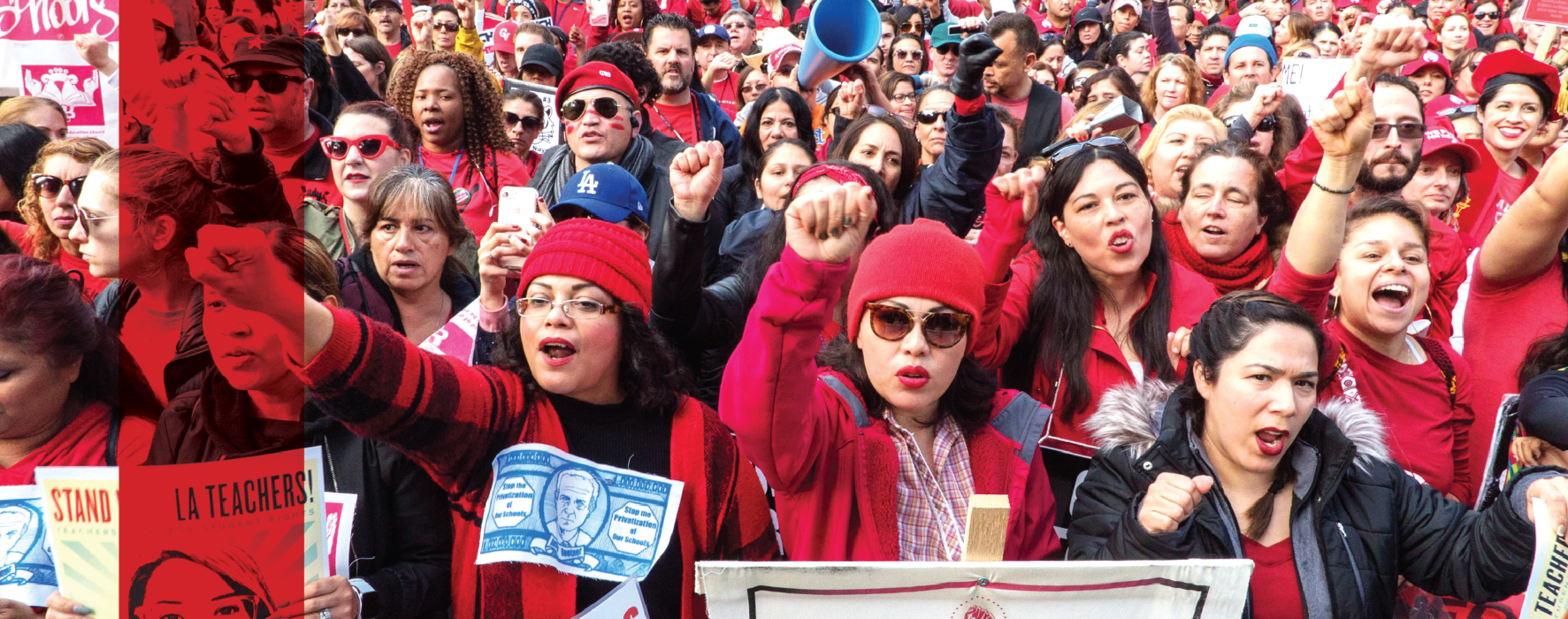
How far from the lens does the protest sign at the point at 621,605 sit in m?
2.15

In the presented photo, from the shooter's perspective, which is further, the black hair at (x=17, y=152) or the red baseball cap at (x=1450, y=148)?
the red baseball cap at (x=1450, y=148)

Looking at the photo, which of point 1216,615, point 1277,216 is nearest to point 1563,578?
point 1216,615

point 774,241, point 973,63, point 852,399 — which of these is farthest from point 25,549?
point 973,63

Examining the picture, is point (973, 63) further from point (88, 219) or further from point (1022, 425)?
point (88, 219)

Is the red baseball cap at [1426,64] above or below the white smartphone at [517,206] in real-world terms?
above

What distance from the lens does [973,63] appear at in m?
3.51

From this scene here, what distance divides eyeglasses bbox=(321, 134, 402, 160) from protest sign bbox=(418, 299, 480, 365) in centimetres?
156

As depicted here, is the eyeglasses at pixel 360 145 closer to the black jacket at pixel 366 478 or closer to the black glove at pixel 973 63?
the black jacket at pixel 366 478

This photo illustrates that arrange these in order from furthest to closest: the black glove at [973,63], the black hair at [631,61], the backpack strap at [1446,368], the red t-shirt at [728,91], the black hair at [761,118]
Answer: the red t-shirt at [728,91] → the black hair at [631,61] → the black hair at [761,118] → the black glove at [973,63] → the backpack strap at [1446,368]

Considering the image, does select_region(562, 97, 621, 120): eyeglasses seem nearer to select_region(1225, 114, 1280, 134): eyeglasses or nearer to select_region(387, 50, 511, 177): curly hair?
select_region(387, 50, 511, 177): curly hair

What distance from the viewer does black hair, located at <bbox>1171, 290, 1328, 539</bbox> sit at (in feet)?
8.01

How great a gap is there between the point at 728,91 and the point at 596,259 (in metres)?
5.92

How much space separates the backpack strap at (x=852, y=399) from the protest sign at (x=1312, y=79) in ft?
14.1

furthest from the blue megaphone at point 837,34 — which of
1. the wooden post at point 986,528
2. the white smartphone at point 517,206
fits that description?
the wooden post at point 986,528
